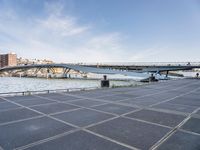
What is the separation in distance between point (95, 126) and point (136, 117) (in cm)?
247

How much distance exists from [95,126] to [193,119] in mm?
4970

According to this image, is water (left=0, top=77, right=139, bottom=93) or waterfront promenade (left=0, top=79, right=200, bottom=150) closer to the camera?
waterfront promenade (left=0, top=79, right=200, bottom=150)

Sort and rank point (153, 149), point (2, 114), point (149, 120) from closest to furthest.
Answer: point (153, 149) < point (149, 120) < point (2, 114)

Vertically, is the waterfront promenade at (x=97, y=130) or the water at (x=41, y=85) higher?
the waterfront promenade at (x=97, y=130)

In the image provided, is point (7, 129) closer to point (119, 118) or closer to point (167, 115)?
point (119, 118)

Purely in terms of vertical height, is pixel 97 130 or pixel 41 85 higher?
pixel 97 130

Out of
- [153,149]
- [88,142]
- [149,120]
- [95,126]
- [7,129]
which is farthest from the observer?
[149,120]

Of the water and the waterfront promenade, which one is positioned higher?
the waterfront promenade

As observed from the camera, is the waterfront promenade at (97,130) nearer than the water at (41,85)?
Yes

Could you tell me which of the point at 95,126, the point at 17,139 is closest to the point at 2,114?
the point at 17,139

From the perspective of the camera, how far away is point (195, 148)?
5.16 metres

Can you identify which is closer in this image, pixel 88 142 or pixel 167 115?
pixel 88 142

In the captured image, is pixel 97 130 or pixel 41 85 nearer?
pixel 97 130

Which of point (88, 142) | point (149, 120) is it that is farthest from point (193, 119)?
point (88, 142)
